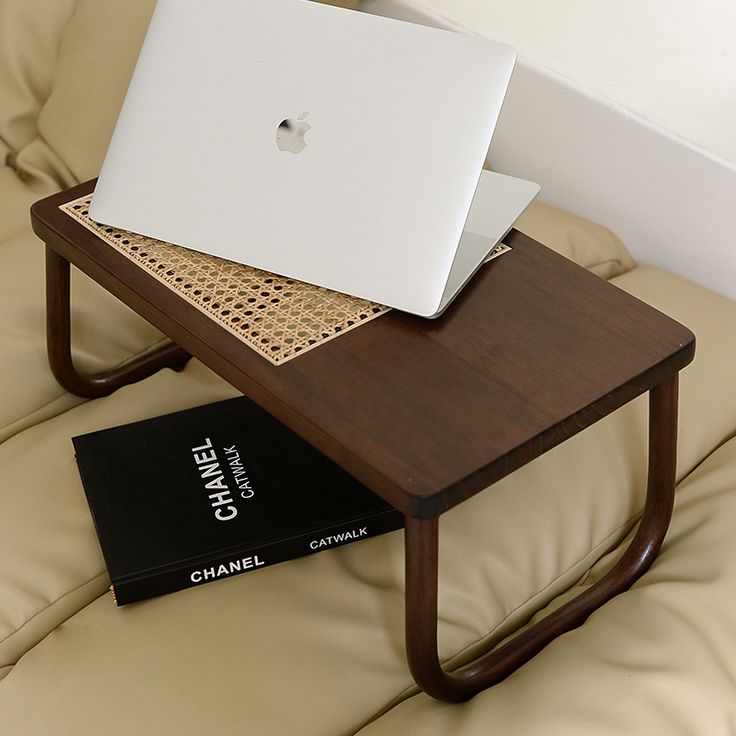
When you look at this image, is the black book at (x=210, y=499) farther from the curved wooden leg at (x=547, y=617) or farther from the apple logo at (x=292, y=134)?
the apple logo at (x=292, y=134)

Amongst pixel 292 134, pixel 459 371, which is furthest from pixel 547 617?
pixel 292 134

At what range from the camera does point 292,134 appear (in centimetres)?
91

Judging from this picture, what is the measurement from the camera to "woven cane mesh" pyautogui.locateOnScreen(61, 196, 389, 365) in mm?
840

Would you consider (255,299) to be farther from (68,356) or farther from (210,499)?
(68,356)

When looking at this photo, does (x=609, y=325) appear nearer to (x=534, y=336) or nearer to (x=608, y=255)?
(x=534, y=336)

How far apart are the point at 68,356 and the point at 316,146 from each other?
1.39 ft

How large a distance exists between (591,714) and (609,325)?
0.32 m

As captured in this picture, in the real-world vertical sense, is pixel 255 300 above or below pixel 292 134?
below

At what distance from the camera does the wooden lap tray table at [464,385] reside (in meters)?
0.73

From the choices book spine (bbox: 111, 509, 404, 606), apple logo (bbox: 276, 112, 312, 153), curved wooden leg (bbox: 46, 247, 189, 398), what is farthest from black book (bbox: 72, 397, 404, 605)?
apple logo (bbox: 276, 112, 312, 153)

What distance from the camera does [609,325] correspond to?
86cm

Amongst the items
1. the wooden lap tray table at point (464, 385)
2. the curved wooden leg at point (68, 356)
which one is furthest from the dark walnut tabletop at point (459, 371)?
the curved wooden leg at point (68, 356)

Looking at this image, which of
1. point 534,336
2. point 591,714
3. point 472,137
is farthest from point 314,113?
point 591,714

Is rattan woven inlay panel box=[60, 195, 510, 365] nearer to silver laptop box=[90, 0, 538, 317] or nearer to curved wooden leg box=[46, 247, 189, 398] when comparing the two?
silver laptop box=[90, 0, 538, 317]
